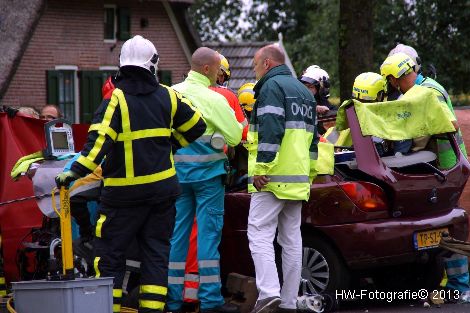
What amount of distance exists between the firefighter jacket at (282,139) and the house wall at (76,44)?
52.9ft

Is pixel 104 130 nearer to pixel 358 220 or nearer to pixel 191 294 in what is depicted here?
pixel 191 294

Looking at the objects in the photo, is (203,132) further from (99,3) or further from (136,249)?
(99,3)

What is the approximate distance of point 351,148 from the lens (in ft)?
38.0

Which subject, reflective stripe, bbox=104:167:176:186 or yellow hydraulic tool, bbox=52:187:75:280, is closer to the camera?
yellow hydraulic tool, bbox=52:187:75:280

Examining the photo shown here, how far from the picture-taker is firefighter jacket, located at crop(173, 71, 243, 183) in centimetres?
1088

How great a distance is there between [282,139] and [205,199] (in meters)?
0.86

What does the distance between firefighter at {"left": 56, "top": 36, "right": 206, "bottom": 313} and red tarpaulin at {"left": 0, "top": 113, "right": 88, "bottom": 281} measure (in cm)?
234

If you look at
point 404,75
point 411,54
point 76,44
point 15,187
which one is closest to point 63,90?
point 76,44

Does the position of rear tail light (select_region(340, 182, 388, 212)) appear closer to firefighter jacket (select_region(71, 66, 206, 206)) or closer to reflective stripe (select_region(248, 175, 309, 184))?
reflective stripe (select_region(248, 175, 309, 184))

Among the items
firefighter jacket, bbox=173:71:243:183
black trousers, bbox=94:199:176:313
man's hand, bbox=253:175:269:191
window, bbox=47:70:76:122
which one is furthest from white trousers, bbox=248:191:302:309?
window, bbox=47:70:76:122

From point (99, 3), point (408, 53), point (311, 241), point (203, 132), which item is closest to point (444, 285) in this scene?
point (311, 241)

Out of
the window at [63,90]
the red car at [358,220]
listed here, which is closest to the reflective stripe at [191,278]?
the red car at [358,220]

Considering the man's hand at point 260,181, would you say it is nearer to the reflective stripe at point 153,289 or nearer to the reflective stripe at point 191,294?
the reflective stripe at point 191,294

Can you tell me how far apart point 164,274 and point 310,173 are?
1.72 meters
